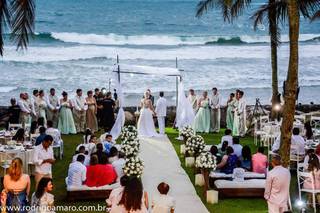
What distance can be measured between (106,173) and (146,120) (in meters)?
8.26

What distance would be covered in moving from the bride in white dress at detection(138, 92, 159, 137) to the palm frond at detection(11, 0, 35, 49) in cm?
1013

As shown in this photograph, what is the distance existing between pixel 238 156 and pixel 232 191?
1.89m

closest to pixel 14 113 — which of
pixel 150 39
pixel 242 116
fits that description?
Answer: pixel 242 116

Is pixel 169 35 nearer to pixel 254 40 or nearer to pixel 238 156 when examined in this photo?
pixel 254 40

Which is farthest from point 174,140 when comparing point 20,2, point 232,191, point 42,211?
point 42,211

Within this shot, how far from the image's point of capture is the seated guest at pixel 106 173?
45.3 ft

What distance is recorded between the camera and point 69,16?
281 ft

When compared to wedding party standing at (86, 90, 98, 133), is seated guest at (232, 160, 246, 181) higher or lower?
lower

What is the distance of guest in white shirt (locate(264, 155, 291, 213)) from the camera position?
35.0 ft

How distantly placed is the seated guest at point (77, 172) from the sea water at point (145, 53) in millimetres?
13167

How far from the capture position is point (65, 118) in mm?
22453

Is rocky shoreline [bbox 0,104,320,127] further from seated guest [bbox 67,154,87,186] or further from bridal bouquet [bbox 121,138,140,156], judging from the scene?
seated guest [bbox 67,154,87,186]

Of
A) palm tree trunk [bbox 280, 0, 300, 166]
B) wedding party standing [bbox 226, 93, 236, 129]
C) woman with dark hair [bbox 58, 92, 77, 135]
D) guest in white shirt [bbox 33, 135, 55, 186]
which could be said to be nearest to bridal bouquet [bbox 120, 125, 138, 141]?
guest in white shirt [bbox 33, 135, 55, 186]

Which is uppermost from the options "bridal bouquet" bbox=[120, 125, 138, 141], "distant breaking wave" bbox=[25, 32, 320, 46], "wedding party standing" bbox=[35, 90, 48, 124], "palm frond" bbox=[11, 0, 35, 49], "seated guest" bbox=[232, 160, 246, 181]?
"distant breaking wave" bbox=[25, 32, 320, 46]
